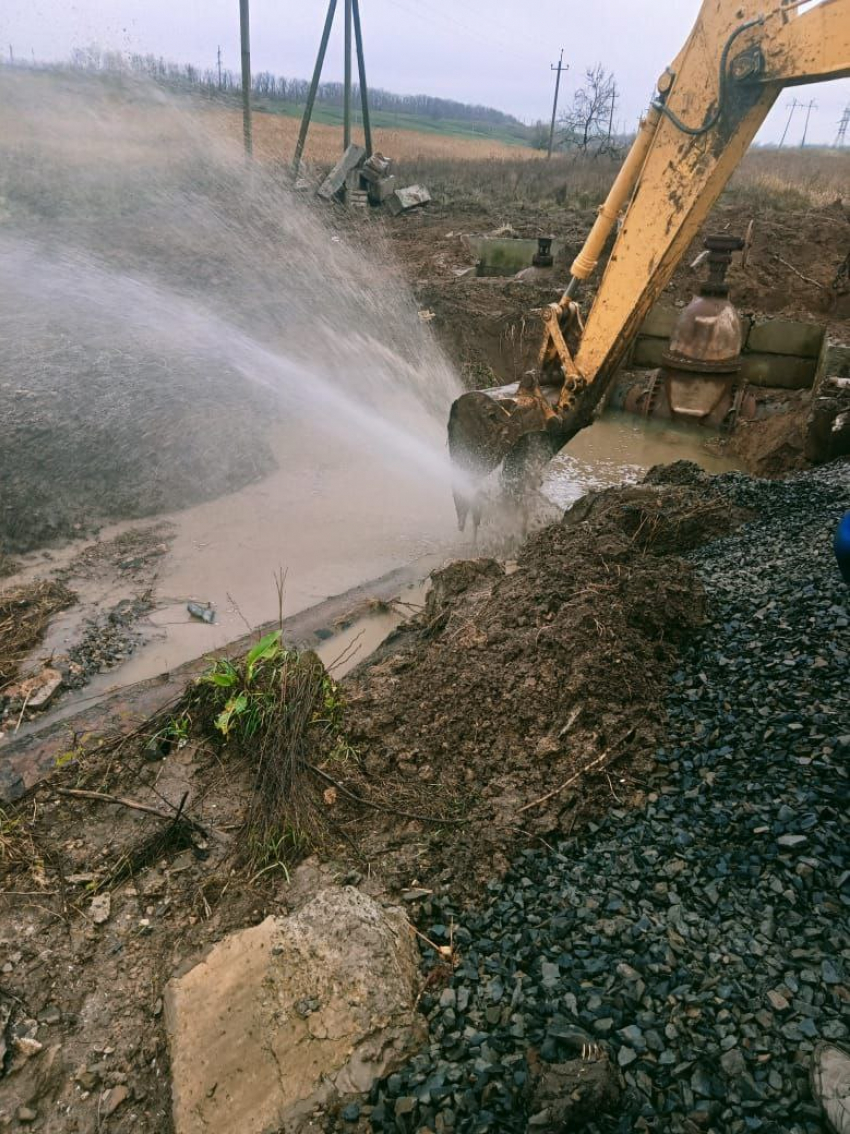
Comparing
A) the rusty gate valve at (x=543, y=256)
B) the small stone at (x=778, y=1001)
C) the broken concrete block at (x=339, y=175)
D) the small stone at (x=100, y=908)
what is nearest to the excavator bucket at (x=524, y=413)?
the small stone at (x=100, y=908)

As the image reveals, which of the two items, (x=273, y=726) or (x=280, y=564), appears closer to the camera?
(x=273, y=726)

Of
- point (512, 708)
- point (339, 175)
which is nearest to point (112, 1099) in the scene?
point (512, 708)

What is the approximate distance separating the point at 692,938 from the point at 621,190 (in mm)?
5015

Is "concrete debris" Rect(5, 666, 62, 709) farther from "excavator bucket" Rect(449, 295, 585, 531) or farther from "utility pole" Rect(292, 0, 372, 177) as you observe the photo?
"utility pole" Rect(292, 0, 372, 177)

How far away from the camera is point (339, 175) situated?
63.5 ft

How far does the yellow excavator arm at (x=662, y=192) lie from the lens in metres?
4.75

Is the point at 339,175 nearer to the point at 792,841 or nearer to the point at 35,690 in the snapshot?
the point at 35,690

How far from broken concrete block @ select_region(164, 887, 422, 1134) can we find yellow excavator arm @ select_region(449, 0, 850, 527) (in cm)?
412

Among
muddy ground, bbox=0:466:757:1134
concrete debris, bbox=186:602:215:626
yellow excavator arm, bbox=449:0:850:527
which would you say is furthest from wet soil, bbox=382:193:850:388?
muddy ground, bbox=0:466:757:1134

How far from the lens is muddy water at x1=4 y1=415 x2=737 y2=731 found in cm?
538

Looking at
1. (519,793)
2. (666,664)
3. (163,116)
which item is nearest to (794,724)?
(666,664)

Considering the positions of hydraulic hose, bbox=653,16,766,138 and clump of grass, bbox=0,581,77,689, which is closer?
hydraulic hose, bbox=653,16,766,138

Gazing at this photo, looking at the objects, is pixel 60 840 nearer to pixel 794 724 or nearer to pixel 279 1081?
pixel 279 1081

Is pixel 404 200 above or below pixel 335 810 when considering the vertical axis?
above
